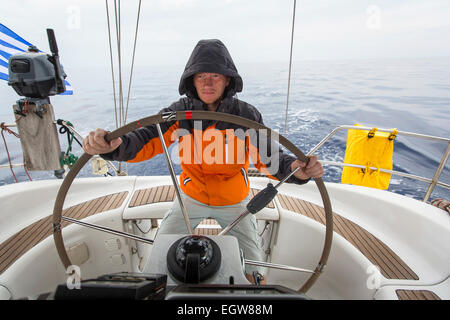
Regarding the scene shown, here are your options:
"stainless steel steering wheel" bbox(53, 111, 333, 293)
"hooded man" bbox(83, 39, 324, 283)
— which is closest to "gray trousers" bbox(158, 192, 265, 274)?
"hooded man" bbox(83, 39, 324, 283)

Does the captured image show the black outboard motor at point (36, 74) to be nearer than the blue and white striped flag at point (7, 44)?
Yes

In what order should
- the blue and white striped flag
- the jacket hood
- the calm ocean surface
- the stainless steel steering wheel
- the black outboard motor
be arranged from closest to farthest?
the stainless steel steering wheel → the jacket hood → the black outboard motor → the blue and white striped flag → the calm ocean surface

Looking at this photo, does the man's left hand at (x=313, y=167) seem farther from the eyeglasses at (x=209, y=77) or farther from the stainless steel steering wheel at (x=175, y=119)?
the eyeglasses at (x=209, y=77)

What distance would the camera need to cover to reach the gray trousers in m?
0.95

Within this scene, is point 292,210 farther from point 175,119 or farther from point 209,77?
point 175,119

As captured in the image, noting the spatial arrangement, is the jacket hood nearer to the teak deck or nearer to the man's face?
the man's face

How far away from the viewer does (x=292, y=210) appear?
1.25m

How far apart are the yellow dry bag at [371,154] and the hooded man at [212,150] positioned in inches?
42.7

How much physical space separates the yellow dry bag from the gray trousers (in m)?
1.11

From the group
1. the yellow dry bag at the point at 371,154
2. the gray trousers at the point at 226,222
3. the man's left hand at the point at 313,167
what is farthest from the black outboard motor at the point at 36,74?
the yellow dry bag at the point at 371,154

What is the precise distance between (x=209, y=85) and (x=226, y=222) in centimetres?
59

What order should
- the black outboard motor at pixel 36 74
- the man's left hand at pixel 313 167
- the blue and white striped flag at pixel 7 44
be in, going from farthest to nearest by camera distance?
the blue and white striped flag at pixel 7 44 → the black outboard motor at pixel 36 74 → the man's left hand at pixel 313 167

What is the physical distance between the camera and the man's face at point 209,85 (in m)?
0.99
